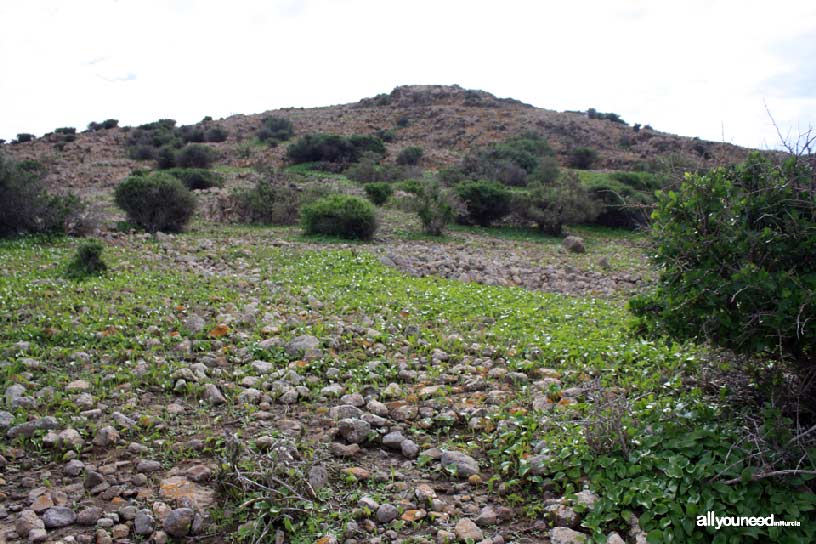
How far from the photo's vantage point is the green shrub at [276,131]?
121 ft

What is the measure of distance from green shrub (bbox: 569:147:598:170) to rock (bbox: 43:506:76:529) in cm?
3374

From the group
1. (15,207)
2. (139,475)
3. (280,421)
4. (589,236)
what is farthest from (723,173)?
(589,236)

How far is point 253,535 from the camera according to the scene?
279cm

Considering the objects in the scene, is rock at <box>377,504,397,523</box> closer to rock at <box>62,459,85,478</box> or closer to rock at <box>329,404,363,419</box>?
rock at <box>329,404,363,419</box>

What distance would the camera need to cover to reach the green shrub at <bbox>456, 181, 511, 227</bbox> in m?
16.0

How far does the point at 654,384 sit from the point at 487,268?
5.81m

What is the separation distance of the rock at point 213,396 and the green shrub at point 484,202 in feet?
39.6

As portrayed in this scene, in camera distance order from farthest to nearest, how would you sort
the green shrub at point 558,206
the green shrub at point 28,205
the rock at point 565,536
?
the green shrub at point 558,206, the green shrub at point 28,205, the rock at point 565,536

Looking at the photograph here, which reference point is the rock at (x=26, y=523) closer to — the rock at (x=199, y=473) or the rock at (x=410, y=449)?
the rock at (x=199, y=473)

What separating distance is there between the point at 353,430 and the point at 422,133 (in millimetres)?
38525

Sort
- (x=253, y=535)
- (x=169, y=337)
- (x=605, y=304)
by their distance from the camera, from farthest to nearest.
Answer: (x=605, y=304)
(x=169, y=337)
(x=253, y=535)

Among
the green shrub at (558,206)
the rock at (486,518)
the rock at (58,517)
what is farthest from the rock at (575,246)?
the rock at (58,517)

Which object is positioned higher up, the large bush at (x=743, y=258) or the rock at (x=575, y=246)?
the large bush at (x=743, y=258)

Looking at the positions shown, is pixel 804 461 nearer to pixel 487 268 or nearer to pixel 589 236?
pixel 487 268
